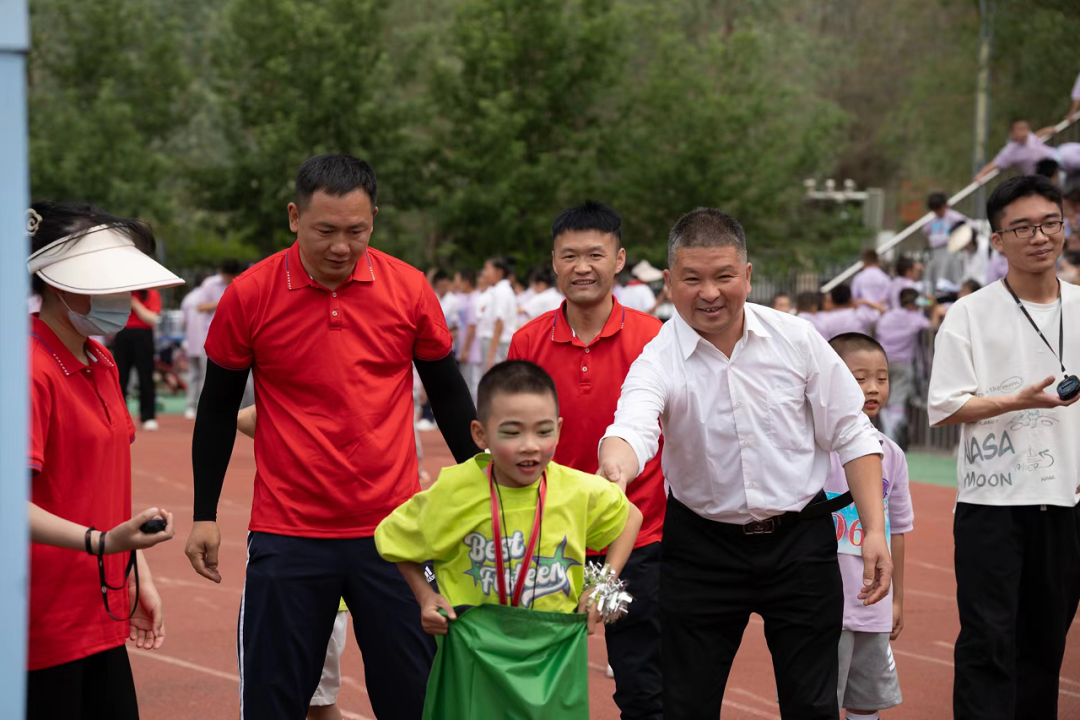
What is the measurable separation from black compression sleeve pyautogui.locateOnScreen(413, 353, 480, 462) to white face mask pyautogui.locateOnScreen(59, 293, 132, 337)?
45.0 inches

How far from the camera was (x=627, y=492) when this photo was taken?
564 centimetres

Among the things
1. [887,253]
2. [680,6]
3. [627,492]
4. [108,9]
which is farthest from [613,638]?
[680,6]

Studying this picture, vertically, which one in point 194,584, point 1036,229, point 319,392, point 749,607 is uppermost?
point 1036,229

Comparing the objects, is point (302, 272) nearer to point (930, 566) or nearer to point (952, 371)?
point (952, 371)

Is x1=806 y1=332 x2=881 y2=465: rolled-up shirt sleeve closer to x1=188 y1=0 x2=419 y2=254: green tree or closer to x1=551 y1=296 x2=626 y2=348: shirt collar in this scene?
x1=551 y1=296 x2=626 y2=348: shirt collar

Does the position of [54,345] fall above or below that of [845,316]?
below

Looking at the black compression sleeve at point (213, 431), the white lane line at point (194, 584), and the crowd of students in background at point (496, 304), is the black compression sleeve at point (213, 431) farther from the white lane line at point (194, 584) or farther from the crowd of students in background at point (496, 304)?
the crowd of students in background at point (496, 304)

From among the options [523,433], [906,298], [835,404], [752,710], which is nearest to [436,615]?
[523,433]

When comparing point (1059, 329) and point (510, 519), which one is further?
point (1059, 329)

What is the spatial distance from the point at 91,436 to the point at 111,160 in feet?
104

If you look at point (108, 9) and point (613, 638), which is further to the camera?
point (108, 9)

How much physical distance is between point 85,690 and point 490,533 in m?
1.22

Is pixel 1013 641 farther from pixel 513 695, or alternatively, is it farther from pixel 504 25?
pixel 504 25

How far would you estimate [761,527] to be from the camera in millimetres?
4477
